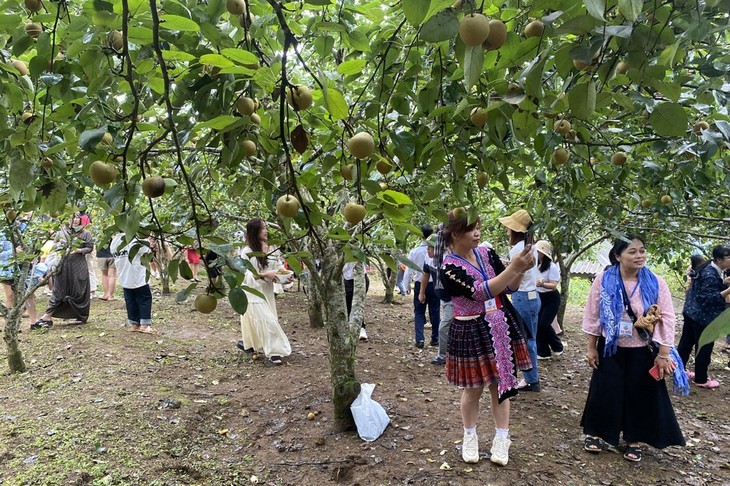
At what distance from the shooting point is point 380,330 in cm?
796

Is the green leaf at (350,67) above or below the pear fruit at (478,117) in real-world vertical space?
above

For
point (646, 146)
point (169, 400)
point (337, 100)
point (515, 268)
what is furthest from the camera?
point (169, 400)

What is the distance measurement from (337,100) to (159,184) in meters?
0.56

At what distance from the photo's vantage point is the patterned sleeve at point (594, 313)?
333cm

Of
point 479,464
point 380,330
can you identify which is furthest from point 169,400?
point 380,330

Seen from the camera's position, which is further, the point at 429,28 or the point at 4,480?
the point at 4,480

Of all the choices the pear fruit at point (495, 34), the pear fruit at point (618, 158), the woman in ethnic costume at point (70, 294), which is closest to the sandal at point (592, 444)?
the pear fruit at point (618, 158)

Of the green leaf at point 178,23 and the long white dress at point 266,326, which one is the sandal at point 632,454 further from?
the green leaf at point 178,23

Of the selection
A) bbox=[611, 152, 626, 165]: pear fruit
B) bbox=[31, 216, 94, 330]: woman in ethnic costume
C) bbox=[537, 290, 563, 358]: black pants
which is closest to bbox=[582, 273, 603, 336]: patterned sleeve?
bbox=[611, 152, 626, 165]: pear fruit

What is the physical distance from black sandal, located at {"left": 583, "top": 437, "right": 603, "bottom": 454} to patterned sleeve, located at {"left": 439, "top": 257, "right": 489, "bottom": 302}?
1.49 m

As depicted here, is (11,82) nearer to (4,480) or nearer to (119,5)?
(119,5)

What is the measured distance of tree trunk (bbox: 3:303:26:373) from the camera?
4719mm

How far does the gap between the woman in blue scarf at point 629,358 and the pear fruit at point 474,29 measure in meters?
2.74

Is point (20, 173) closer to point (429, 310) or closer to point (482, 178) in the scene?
point (482, 178)
